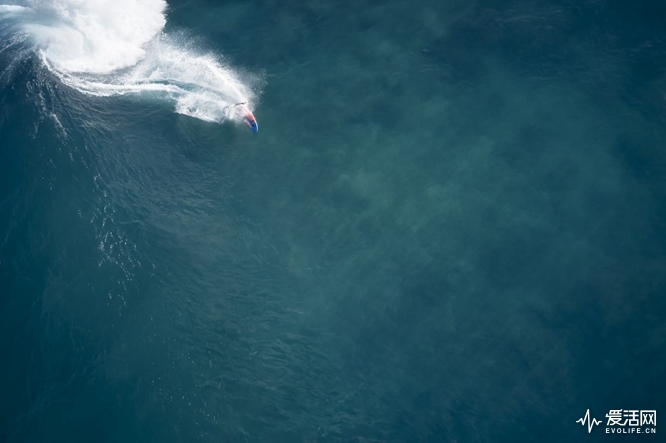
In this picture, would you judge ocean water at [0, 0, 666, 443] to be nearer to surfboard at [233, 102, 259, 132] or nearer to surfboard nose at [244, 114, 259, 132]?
surfboard at [233, 102, 259, 132]

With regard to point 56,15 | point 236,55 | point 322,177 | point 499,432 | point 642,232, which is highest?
point 56,15

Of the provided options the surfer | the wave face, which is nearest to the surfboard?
the surfer

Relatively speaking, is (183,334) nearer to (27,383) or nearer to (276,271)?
(276,271)

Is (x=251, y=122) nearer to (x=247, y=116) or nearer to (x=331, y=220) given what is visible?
(x=247, y=116)

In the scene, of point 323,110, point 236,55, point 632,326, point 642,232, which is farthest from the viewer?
point 236,55

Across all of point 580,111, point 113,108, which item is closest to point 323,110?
point 113,108

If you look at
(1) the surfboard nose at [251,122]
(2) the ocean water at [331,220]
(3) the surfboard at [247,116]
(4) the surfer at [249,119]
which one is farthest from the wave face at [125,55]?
(1) the surfboard nose at [251,122]

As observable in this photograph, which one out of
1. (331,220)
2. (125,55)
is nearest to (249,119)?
(331,220)
